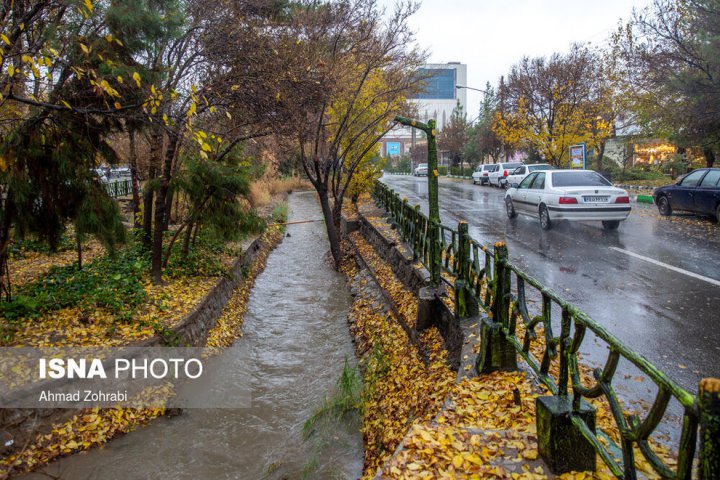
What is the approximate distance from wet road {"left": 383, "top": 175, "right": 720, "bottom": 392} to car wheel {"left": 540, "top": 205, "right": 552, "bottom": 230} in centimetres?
26

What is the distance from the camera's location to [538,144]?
90.9 feet

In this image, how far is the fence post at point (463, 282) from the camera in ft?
19.0

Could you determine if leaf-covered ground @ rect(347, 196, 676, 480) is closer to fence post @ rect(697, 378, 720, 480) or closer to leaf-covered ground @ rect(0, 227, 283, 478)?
fence post @ rect(697, 378, 720, 480)

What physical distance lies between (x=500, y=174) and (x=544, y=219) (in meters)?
20.0

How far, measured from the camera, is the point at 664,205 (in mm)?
15578

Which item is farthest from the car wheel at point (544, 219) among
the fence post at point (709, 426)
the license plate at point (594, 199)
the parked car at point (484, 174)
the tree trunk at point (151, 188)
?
the parked car at point (484, 174)

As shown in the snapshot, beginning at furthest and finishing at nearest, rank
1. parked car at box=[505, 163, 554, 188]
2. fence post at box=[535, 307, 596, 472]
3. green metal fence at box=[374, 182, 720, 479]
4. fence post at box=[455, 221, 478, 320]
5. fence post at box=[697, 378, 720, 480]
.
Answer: parked car at box=[505, 163, 554, 188] → fence post at box=[455, 221, 478, 320] → fence post at box=[535, 307, 596, 472] → green metal fence at box=[374, 182, 720, 479] → fence post at box=[697, 378, 720, 480]

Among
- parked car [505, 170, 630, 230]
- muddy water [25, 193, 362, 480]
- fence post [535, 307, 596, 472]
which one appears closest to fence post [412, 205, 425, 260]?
muddy water [25, 193, 362, 480]

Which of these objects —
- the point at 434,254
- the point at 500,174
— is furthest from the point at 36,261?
the point at 500,174

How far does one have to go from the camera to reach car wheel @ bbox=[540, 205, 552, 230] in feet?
42.3

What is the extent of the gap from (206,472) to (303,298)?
6.74 metres

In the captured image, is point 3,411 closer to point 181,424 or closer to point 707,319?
point 181,424

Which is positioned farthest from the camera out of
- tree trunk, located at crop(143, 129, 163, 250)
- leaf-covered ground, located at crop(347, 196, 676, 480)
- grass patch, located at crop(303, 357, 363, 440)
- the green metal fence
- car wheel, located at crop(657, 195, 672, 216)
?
car wheel, located at crop(657, 195, 672, 216)

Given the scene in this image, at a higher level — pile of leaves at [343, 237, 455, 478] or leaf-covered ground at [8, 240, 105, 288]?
leaf-covered ground at [8, 240, 105, 288]
